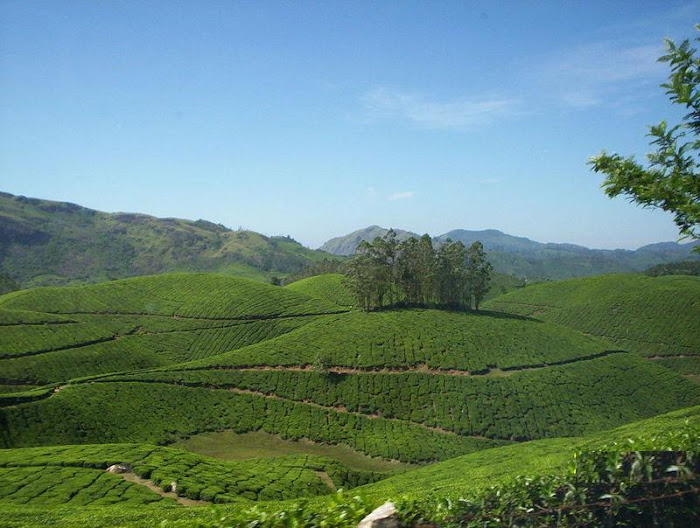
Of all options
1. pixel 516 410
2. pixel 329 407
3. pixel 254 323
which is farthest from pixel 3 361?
pixel 516 410

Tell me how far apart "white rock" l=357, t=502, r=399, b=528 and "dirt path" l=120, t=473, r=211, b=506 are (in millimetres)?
21083

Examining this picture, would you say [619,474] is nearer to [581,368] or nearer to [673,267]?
[581,368]

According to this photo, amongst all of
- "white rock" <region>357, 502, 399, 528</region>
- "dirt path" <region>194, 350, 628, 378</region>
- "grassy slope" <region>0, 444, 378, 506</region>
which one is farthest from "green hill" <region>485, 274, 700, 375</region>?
"white rock" <region>357, 502, 399, 528</region>

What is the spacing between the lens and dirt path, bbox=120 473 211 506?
25259 mm

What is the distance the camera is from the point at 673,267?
7530 inches

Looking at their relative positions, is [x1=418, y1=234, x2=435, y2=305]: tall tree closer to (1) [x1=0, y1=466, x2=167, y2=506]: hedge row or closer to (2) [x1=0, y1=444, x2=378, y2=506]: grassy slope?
(2) [x1=0, y1=444, x2=378, y2=506]: grassy slope

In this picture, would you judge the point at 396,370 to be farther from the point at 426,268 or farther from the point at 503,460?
the point at 426,268

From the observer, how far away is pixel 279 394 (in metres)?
55.2

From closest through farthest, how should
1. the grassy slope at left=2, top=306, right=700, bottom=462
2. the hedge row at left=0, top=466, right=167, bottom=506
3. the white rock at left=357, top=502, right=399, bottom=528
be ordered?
the white rock at left=357, top=502, right=399, bottom=528, the hedge row at left=0, top=466, right=167, bottom=506, the grassy slope at left=2, top=306, right=700, bottom=462

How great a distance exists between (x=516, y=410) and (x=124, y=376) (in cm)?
4669

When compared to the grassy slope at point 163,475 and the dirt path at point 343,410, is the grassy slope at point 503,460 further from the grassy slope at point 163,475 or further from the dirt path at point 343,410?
the dirt path at point 343,410

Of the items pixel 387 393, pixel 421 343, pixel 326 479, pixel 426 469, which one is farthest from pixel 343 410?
pixel 426 469

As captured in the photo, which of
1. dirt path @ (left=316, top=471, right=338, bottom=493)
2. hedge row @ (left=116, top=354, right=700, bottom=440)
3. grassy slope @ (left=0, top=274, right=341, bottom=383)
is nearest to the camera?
dirt path @ (left=316, top=471, right=338, bottom=493)

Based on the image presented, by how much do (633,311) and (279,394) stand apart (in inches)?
3510
